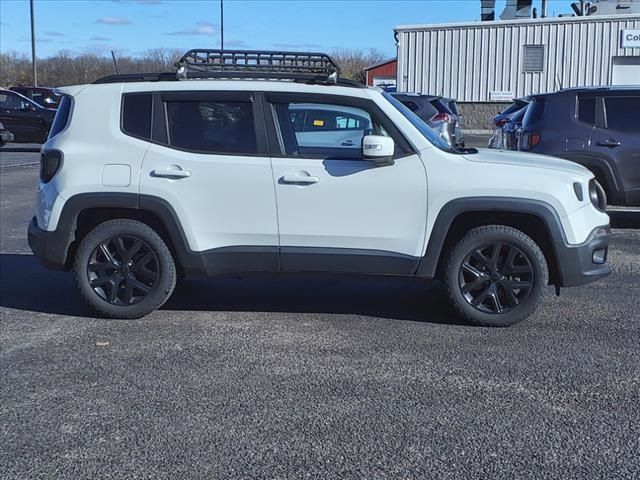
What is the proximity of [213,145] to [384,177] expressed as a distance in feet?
4.35

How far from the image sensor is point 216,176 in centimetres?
614

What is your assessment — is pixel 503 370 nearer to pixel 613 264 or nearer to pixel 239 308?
pixel 239 308

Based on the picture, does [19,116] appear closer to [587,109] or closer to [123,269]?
[587,109]

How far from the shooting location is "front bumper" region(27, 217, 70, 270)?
6.33 metres

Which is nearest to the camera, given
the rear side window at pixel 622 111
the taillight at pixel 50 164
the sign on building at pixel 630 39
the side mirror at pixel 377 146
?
the side mirror at pixel 377 146

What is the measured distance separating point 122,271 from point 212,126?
1320 millimetres

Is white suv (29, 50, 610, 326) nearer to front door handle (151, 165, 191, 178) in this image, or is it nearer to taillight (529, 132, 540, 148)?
front door handle (151, 165, 191, 178)

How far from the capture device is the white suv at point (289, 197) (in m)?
6.04

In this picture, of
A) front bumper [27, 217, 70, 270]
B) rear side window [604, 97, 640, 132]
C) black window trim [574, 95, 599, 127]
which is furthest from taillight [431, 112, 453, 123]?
front bumper [27, 217, 70, 270]

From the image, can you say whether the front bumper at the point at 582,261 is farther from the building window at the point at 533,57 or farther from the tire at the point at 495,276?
the building window at the point at 533,57

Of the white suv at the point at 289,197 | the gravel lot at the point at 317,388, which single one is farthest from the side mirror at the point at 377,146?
the gravel lot at the point at 317,388

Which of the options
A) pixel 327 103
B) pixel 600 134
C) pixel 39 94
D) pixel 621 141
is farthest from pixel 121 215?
pixel 39 94

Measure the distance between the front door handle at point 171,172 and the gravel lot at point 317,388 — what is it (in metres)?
1.14

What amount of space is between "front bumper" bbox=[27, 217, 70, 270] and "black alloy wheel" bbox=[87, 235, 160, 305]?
0.22 metres
